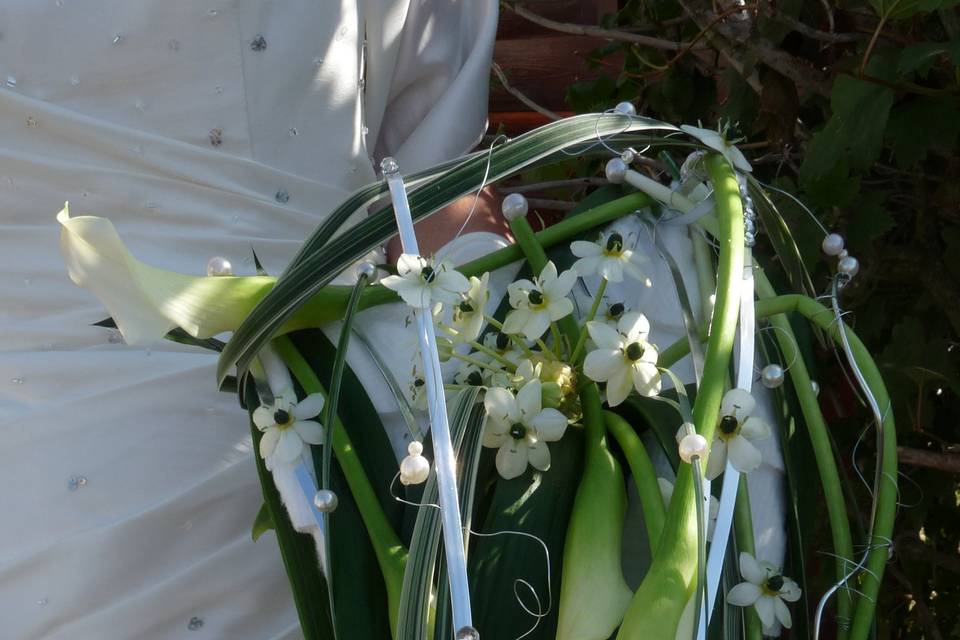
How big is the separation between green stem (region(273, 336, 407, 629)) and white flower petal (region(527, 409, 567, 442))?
8 centimetres

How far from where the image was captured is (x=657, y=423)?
483mm

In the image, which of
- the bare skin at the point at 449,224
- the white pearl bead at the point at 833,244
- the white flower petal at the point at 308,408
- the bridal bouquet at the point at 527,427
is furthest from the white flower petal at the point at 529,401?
the bare skin at the point at 449,224

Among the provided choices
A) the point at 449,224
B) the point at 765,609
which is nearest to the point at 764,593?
the point at 765,609

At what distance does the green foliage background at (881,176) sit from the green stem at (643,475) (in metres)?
0.48

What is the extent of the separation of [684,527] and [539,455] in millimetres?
80

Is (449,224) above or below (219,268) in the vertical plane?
below

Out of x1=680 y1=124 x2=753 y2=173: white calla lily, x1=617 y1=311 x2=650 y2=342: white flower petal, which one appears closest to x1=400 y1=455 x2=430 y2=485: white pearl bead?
x1=617 y1=311 x2=650 y2=342: white flower petal

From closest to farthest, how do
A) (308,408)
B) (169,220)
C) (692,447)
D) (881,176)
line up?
(692,447) → (308,408) → (169,220) → (881,176)

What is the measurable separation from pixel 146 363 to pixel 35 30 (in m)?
0.27

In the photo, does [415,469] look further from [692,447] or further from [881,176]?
[881,176]

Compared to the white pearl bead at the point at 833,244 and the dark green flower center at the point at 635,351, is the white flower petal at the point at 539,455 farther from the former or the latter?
the white pearl bead at the point at 833,244

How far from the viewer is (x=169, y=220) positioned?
811 mm

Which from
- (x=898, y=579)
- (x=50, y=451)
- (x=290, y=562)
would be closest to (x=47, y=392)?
(x=50, y=451)

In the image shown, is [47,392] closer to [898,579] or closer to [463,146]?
[463,146]
